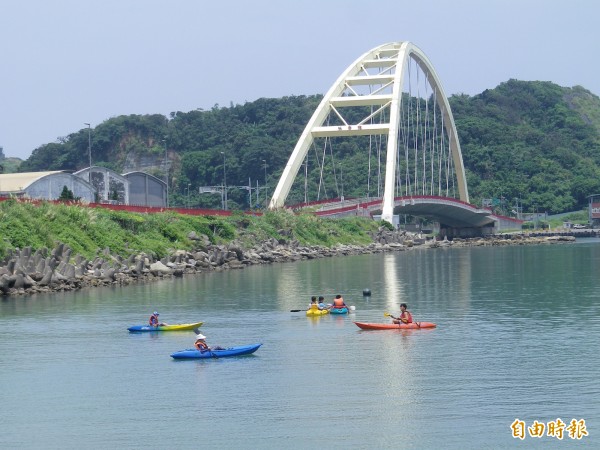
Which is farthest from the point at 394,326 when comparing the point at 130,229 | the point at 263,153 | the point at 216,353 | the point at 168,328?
the point at 263,153

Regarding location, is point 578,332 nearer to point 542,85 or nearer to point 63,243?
point 63,243

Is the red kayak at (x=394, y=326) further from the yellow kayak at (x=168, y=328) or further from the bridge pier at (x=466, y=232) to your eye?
the bridge pier at (x=466, y=232)

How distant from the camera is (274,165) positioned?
449ft

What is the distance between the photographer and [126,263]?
53719 mm

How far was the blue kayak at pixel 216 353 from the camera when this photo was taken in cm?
2748

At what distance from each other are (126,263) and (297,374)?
2968 cm

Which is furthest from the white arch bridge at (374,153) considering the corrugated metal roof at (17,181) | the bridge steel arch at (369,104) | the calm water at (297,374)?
the calm water at (297,374)

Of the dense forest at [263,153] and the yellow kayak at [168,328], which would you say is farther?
the dense forest at [263,153]

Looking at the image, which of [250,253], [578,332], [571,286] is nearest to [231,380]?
[578,332]

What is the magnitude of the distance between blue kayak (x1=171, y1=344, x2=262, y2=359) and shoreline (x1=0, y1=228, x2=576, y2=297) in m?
17.5

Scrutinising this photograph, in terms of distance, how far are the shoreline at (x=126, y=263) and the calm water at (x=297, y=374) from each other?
2.20 meters

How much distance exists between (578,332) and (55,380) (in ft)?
48.7

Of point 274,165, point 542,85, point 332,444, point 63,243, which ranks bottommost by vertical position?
point 332,444

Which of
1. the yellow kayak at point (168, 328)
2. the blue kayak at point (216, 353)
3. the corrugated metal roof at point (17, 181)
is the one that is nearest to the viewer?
the blue kayak at point (216, 353)
